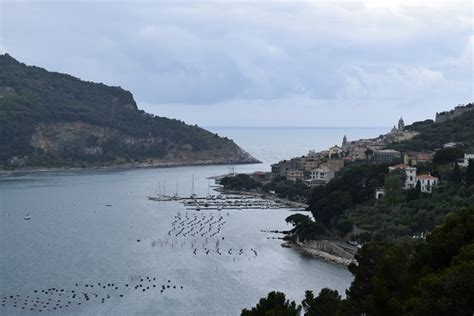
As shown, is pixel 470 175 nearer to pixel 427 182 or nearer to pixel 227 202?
pixel 427 182

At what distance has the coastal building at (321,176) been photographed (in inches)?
2111

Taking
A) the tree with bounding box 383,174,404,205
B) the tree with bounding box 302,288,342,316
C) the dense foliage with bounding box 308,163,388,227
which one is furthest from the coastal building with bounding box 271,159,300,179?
the tree with bounding box 302,288,342,316

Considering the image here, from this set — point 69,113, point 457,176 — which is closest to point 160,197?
point 457,176

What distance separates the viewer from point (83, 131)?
331 ft

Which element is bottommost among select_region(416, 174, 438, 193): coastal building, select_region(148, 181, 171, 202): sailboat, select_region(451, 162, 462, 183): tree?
select_region(148, 181, 171, 202): sailboat

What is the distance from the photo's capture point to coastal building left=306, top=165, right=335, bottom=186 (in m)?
53.6

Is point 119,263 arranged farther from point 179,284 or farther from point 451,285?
point 451,285

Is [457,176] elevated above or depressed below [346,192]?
above

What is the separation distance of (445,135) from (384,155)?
16.7 feet

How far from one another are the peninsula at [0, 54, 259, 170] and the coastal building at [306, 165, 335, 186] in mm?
43344


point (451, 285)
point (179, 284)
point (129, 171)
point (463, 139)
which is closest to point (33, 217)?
point (179, 284)

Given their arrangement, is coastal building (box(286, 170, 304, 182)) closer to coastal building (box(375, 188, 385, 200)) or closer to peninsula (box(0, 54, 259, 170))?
coastal building (box(375, 188, 385, 200))

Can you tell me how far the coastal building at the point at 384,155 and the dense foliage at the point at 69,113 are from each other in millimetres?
49940

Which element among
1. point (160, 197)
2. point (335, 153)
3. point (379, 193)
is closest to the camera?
point (379, 193)
